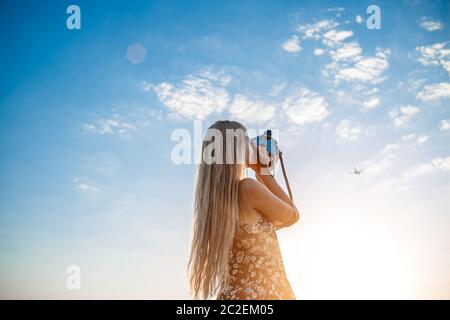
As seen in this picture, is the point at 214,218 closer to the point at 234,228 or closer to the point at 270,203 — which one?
the point at 234,228

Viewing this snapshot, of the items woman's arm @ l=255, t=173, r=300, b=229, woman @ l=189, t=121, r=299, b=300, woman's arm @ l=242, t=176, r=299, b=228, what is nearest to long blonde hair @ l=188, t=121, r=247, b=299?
woman @ l=189, t=121, r=299, b=300

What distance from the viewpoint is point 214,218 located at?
360 cm

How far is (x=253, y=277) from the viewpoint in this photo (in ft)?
11.5

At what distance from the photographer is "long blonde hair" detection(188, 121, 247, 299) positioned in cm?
356

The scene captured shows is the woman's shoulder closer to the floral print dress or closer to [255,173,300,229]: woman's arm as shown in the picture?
[255,173,300,229]: woman's arm

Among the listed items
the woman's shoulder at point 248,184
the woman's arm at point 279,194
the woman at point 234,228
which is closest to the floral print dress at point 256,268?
the woman at point 234,228

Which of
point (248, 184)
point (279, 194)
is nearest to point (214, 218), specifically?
point (248, 184)

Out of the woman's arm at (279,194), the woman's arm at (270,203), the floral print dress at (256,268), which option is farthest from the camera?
the woman's arm at (279,194)

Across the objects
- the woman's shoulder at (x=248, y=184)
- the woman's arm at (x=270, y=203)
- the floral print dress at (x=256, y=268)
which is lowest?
the floral print dress at (x=256, y=268)

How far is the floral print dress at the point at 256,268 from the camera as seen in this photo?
3.48 meters

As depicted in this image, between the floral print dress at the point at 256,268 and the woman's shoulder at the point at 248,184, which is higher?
the woman's shoulder at the point at 248,184

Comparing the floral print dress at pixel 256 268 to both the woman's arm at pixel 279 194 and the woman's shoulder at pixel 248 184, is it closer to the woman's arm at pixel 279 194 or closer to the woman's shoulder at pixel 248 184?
the woman's arm at pixel 279 194

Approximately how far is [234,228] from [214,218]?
229mm
